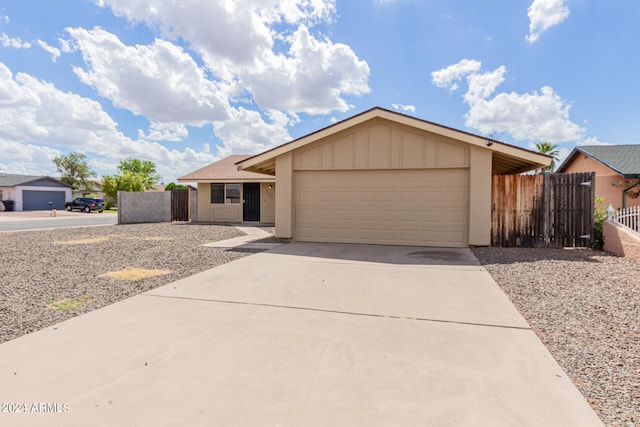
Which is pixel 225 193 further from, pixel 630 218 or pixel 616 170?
pixel 616 170

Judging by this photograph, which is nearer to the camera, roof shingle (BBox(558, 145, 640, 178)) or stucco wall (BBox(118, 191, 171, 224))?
roof shingle (BBox(558, 145, 640, 178))

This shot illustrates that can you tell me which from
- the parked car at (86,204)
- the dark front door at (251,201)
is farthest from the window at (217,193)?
the parked car at (86,204)

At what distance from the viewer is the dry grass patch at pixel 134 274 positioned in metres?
5.63

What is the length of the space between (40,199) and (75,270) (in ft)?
136

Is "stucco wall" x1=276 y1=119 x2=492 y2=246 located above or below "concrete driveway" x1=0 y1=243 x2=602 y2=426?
above

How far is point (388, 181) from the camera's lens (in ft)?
31.7

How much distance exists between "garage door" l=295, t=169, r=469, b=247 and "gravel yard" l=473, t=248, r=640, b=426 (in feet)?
7.07

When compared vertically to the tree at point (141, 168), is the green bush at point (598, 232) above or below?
below

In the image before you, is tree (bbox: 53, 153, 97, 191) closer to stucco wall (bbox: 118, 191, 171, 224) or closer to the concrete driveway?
stucco wall (bbox: 118, 191, 171, 224)

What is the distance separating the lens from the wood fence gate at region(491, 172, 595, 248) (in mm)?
8633

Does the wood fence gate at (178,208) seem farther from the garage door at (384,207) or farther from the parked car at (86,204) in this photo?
the parked car at (86,204)

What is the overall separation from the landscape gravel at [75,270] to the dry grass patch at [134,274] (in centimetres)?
14

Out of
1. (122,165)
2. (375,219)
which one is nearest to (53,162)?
(122,165)

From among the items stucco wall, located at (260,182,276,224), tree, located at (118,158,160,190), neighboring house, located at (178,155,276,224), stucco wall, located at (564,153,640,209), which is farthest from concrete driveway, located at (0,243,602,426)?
tree, located at (118,158,160,190)
